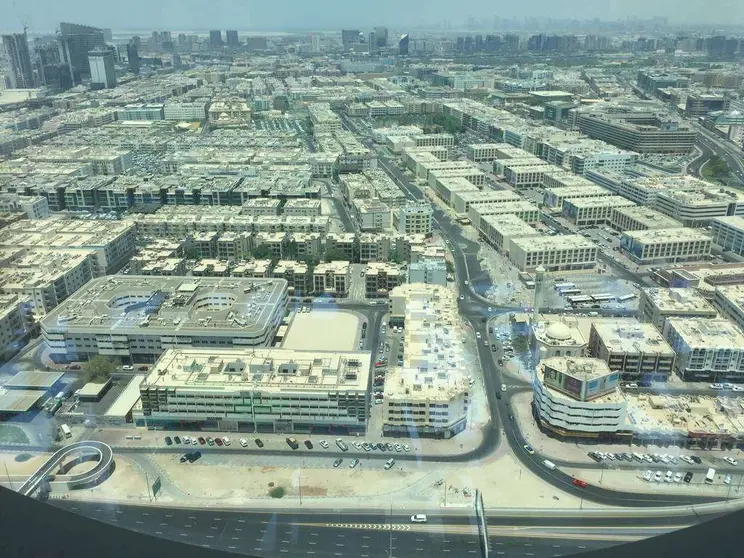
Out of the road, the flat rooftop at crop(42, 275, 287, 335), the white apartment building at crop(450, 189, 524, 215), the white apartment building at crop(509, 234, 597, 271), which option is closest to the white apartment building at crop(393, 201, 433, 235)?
the white apartment building at crop(450, 189, 524, 215)

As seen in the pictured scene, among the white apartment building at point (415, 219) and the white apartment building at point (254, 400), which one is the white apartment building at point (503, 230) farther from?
the white apartment building at point (254, 400)

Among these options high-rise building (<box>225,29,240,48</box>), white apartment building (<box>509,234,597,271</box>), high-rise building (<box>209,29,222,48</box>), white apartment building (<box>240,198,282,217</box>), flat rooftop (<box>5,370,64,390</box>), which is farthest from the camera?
white apartment building (<box>240,198,282,217</box>)

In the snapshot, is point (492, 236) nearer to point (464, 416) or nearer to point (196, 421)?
point (464, 416)

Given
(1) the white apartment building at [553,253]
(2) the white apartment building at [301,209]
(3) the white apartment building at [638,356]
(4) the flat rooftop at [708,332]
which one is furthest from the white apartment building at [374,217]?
(4) the flat rooftop at [708,332]

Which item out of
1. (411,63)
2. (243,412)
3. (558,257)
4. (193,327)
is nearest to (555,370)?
(243,412)

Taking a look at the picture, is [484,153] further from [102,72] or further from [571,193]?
[102,72]

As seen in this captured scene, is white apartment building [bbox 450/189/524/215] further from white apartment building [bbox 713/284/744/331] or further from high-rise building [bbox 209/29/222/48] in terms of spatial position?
high-rise building [bbox 209/29/222/48]
